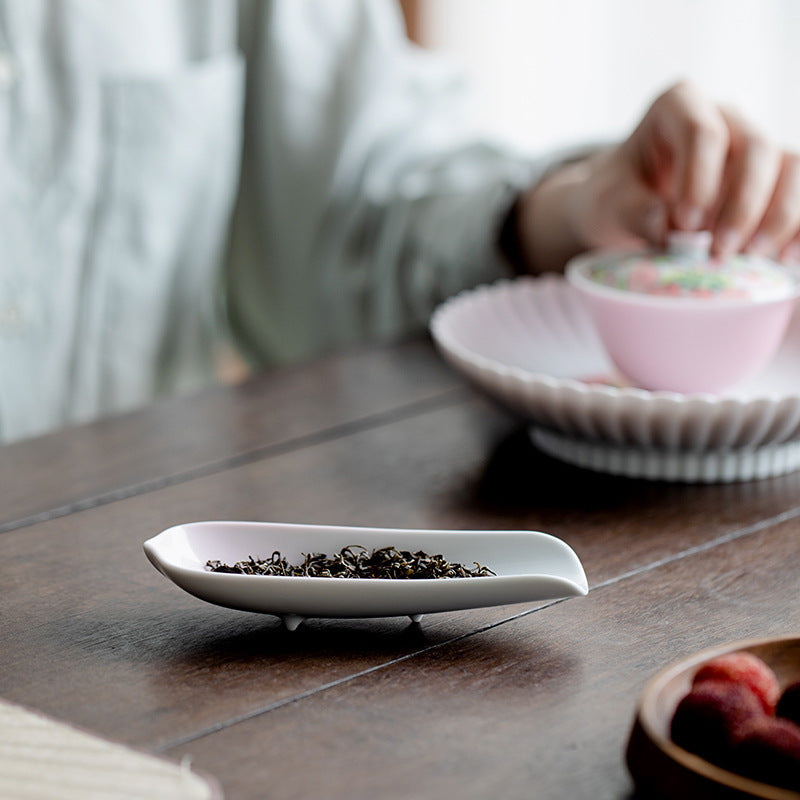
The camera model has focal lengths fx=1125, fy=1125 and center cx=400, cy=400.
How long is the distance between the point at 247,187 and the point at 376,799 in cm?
94

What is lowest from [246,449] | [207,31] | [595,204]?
[246,449]

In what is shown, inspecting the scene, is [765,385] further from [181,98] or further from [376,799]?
[181,98]

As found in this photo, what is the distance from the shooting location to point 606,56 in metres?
1.80

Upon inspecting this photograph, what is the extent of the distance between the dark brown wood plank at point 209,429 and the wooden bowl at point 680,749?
1.13ft

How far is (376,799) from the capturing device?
32 cm

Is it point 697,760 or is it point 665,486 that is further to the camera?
point 665,486

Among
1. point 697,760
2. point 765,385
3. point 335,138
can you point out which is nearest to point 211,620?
point 697,760

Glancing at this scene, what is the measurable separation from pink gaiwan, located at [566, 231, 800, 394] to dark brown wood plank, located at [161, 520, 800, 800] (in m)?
0.20

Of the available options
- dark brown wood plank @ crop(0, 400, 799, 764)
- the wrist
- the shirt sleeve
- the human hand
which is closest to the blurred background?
the shirt sleeve

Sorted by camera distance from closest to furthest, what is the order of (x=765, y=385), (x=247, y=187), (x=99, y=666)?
(x=99, y=666) < (x=765, y=385) < (x=247, y=187)

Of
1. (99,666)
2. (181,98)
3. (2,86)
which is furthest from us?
(181,98)

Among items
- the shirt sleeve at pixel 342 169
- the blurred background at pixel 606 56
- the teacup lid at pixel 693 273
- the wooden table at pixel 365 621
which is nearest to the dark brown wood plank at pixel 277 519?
the wooden table at pixel 365 621

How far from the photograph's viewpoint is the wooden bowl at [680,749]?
0.94ft

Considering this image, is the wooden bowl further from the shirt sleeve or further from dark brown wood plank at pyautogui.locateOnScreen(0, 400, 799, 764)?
the shirt sleeve
